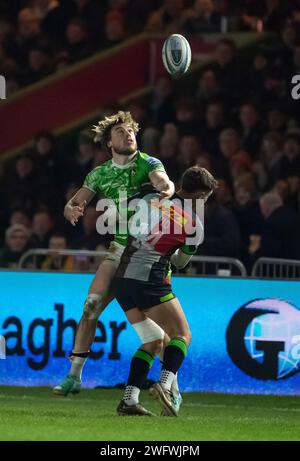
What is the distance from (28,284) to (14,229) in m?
2.18

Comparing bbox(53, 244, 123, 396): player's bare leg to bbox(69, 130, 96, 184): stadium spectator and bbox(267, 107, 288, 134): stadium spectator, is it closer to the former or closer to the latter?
bbox(267, 107, 288, 134): stadium spectator

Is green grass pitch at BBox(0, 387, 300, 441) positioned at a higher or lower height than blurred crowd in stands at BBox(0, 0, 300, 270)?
lower

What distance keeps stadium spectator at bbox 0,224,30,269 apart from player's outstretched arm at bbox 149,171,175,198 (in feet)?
16.8

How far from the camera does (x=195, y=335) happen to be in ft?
43.4

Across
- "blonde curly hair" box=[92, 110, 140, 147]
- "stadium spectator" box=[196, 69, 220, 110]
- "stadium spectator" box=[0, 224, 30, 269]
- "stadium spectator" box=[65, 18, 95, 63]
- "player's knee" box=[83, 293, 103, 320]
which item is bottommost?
"player's knee" box=[83, 293, 103, 320]

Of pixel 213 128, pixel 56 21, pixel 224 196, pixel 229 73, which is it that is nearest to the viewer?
pixel 224 196

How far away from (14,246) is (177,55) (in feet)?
11.1

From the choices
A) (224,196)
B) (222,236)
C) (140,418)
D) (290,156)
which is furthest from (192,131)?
(140,418)

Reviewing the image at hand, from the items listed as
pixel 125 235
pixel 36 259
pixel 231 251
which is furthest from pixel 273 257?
pixel 125 235

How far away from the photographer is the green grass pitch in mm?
9031

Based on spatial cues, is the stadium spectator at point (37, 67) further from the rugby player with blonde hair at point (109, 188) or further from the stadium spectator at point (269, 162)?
the rugby player with blonde hair at point (109, 188)

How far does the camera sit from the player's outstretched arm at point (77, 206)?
10727mm

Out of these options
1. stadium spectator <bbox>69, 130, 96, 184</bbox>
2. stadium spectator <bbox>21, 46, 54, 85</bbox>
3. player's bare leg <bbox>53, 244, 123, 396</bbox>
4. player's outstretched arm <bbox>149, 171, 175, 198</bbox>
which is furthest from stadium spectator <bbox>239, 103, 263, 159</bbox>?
player's outstretched arm <bbox>149, 171, 175, 198</bbox>

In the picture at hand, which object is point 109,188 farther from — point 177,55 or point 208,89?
point 208,89
